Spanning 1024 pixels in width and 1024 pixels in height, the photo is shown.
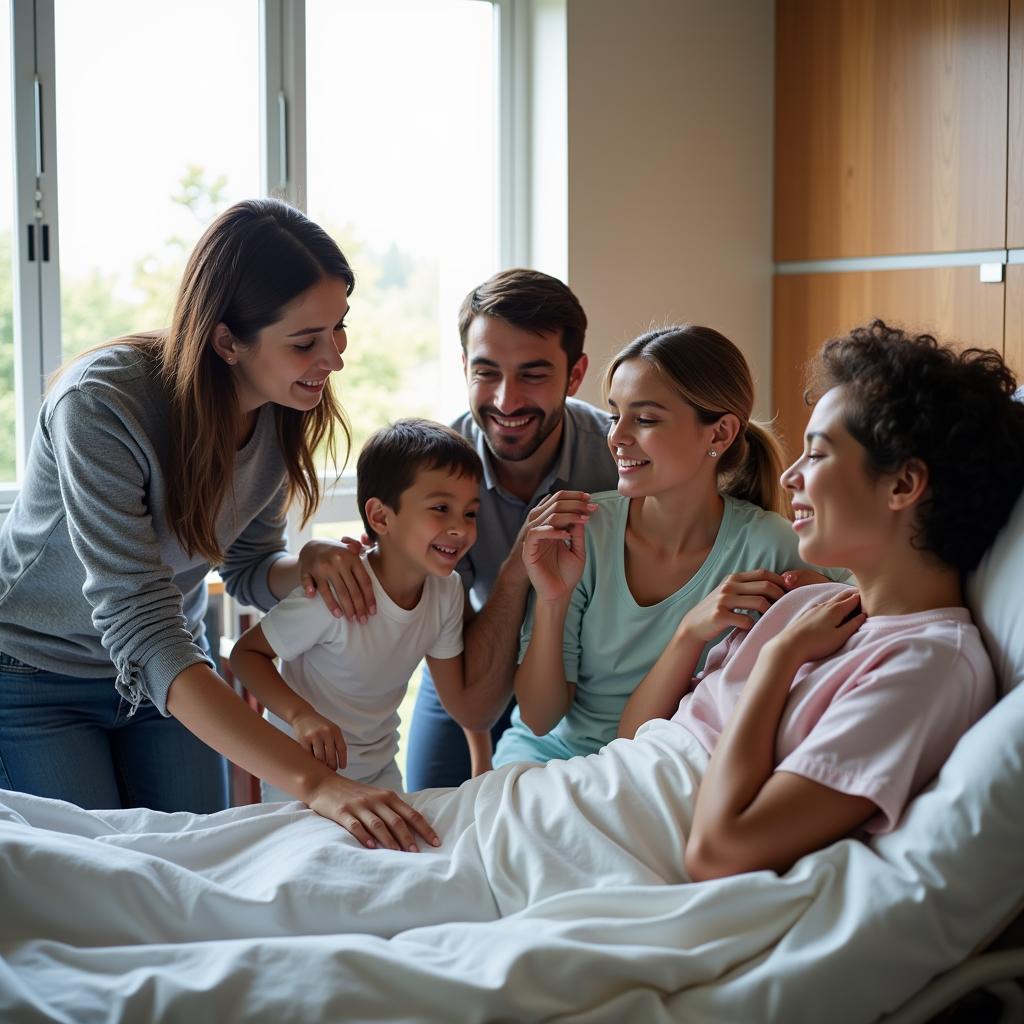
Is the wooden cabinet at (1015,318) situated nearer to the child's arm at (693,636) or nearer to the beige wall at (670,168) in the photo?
the beige wall at (670,168)

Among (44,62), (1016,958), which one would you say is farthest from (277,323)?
(44,62)

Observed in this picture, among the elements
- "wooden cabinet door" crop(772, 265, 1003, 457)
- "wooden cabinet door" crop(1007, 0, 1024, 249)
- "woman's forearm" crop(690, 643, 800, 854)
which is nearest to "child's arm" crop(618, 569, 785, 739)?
"woman's forearm" crop(690, 643, 800, 854)

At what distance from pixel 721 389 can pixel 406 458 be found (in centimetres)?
52

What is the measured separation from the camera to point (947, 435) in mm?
1482

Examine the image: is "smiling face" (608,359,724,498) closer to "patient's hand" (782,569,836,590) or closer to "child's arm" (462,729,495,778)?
"patient's hand" (782,569,836,590)

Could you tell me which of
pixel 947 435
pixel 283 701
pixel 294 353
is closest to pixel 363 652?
pixel 283 701

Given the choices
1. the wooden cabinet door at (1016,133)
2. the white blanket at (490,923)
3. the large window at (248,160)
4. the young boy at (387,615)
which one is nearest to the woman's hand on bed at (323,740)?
the young boy at (387,615)

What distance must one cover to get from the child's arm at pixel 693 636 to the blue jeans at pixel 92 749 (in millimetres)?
741

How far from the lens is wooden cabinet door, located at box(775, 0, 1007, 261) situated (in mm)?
2965

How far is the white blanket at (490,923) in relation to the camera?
3.78 feet

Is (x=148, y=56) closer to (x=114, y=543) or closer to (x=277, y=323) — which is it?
(x=277, y=323)

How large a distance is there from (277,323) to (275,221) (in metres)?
0.16

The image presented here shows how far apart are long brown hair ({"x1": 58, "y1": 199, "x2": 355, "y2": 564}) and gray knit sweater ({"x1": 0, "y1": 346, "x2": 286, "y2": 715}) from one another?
0.04m

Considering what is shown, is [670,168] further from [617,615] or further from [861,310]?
[617,615]
